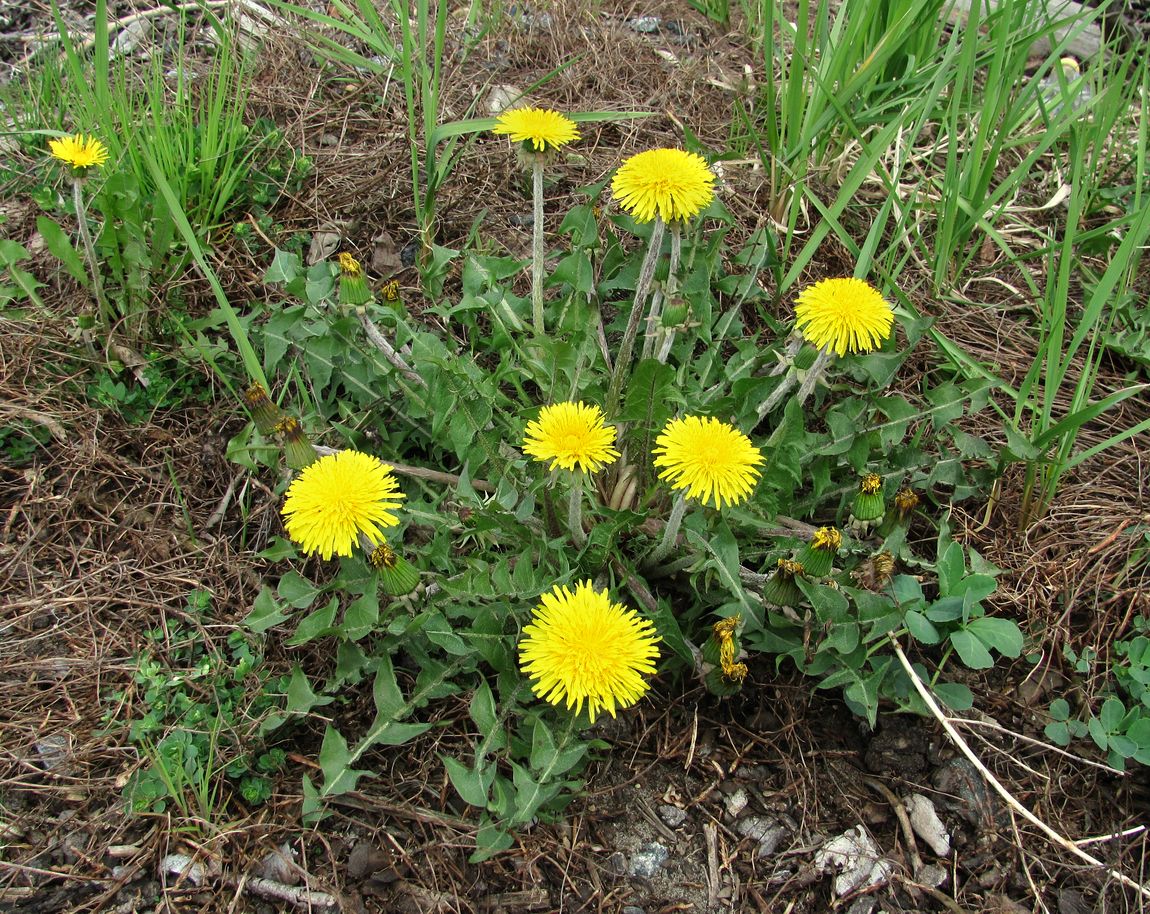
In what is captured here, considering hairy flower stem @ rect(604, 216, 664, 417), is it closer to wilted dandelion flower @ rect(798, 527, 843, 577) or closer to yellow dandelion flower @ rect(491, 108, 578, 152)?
yellow dandelion flower @ rect(491, 108, 578, 152)

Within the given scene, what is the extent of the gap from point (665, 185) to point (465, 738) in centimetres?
132

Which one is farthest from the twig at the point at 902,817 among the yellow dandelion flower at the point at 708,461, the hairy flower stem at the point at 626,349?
the hairy flower stem at the point at 626,349

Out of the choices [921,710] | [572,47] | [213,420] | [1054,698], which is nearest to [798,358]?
[921,710]

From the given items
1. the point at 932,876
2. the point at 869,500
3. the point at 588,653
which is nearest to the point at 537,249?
the point at 869,500

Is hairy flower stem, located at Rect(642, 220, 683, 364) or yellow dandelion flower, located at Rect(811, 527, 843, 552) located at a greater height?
hairy flower stem, located at Rect(642, 220, 683, 364)

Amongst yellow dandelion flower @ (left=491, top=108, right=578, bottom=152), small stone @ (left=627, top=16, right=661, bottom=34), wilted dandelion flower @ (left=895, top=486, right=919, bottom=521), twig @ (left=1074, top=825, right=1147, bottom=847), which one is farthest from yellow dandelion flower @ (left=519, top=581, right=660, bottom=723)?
small stone @ (left=627, top=16, right=661, bottom=34)

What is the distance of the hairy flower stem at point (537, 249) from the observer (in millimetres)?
2154

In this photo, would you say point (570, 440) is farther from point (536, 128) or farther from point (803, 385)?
point (536, 128)

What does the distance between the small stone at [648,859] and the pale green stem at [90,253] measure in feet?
6.61

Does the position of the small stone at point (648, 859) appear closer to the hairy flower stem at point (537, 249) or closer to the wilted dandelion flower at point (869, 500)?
the wilted dandelion flower at point (869, 500)

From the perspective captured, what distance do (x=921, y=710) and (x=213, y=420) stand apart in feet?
6.42

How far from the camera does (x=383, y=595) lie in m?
1.93

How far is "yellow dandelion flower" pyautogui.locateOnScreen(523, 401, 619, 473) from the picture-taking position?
64.4 inches

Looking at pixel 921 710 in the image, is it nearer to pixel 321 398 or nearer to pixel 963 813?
pixel 963 813
